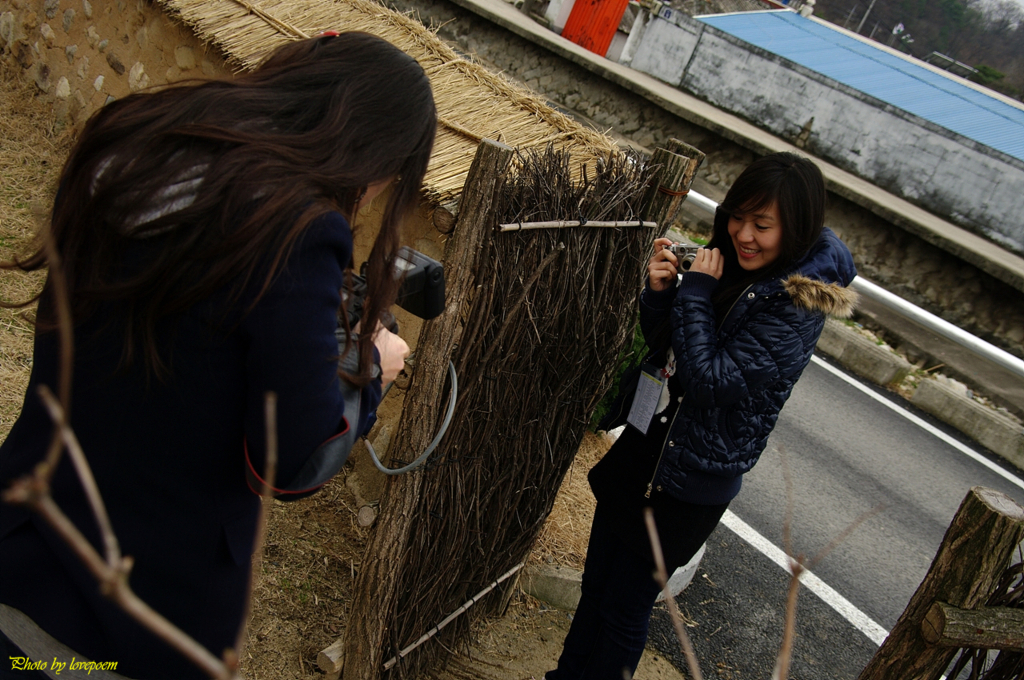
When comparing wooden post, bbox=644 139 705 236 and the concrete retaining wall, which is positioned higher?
wooden post, bbox=644 139 705 236

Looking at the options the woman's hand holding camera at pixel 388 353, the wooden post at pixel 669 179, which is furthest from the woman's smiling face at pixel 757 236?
the woman's hand holding camera at pixel 388 353

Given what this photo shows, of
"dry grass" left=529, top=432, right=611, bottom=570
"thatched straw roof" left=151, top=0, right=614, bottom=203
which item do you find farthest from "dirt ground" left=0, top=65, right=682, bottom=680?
"thatched straw roof" left=151, top=0, right=614, bottom=203

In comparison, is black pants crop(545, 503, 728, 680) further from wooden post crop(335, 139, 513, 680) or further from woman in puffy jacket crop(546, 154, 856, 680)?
wooden post crop(335, 139, 513, 680)

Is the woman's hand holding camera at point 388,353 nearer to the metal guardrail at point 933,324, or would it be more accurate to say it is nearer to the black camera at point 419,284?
the black camera at point 419,284

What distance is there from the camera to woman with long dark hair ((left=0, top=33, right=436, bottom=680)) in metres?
1.01

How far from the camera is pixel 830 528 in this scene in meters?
4.43

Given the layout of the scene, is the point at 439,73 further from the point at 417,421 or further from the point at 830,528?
the point at 830,528

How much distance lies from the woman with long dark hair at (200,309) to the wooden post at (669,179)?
1.31 metres

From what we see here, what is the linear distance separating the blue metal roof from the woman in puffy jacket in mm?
12212

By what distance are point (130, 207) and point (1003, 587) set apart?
2.02 metres

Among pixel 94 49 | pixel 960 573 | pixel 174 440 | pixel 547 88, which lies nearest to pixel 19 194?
pixel 94 49

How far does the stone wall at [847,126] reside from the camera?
1170 cm

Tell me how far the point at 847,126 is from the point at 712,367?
13041 millimetres

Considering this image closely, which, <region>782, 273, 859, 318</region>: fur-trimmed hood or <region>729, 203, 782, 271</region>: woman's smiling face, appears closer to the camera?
<region>782, 273, 859, 318</region>: fur-trimmed hood
